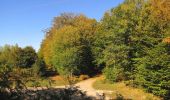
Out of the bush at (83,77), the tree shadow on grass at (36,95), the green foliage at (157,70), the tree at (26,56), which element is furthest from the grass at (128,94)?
the tree at (26,56)

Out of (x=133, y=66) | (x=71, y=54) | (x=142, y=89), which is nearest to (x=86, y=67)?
(x=71, y=54)

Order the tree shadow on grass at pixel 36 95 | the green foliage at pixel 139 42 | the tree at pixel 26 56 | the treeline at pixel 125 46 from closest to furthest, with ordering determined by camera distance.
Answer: the tree shadow on grass at pixel 36 95 < the green foliage at pixel 139 42 < the treeline at pixel 125 46 < the tree at pixel 26 56

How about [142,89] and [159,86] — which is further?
[142,89]

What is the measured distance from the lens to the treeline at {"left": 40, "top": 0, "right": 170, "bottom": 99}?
31.8 metres

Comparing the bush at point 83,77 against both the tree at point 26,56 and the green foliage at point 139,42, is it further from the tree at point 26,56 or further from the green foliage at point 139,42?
the tree at point 26,56

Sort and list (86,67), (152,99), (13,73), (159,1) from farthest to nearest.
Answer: (86,67), (159,1), (152,99), (13,73)

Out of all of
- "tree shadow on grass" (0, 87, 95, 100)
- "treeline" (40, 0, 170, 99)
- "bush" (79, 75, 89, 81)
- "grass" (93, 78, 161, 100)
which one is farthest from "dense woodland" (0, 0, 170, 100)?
"tree shadow on grass" (0, 87, 95, 100)

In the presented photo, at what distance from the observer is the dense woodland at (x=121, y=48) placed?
31.9 meters

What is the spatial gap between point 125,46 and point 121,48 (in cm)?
63

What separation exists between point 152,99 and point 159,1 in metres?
10.6

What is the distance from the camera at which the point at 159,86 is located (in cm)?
3147

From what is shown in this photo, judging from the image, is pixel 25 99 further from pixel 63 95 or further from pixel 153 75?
pixel 153 75

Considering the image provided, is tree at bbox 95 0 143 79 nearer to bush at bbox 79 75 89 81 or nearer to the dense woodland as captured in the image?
the dense woodland

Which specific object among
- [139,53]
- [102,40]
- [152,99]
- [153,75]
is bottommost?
[152,99]
